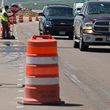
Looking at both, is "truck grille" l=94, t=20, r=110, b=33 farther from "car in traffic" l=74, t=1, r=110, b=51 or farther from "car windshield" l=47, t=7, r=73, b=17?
"car windshield" l=47, t=7, r=73, b=17

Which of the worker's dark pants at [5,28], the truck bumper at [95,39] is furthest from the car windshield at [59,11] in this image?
the truck bumper at [95,39]

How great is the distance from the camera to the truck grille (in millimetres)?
21109

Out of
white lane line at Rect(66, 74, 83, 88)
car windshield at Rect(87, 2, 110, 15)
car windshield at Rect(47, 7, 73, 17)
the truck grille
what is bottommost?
white lane line at Rect(66, 74, 83, 88)

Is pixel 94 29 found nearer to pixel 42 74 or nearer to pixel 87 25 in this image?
pixel 87 25

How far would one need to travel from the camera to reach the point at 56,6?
31.1 m

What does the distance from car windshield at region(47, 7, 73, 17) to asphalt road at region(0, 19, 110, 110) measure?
10.1 m

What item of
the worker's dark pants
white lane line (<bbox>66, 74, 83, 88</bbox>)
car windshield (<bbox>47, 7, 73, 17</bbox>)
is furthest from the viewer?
car windshield (<bbox>47, 7, 73, 17</bbox>)

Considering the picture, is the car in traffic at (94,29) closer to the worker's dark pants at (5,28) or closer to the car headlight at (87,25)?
the car headlight at (87,25)

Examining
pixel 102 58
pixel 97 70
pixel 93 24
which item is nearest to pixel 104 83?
pixel 97 70

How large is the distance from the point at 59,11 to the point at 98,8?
8.95 m

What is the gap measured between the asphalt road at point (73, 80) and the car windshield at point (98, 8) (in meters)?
2.00

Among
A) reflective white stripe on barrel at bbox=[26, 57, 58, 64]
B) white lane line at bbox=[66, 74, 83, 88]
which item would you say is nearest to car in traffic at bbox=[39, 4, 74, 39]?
white lane line at bbox=[66, 74, 83, 88]

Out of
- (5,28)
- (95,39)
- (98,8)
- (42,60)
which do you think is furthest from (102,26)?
(42,60)

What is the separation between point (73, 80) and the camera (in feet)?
41.9
